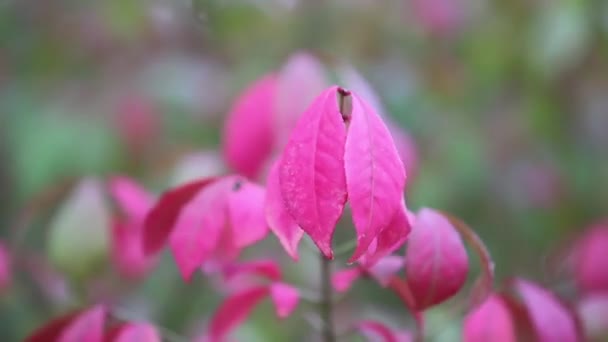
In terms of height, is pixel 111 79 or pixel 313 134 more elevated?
pixel 313 134

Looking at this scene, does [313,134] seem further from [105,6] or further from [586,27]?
[105,6]

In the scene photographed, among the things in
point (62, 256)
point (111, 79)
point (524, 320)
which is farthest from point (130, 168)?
point (524, 320)

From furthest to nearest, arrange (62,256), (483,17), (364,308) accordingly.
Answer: (483,17)
(364,308)
(62,256)

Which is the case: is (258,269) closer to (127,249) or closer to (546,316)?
(546,316)

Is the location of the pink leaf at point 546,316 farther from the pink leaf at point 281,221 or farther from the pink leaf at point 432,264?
the pink leaf at point 281,221

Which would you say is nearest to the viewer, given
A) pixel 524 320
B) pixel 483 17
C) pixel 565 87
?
pixel 524 320

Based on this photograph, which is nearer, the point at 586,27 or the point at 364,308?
the point at 586,27

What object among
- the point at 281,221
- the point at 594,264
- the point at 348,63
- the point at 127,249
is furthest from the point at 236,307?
the point at 348,63
